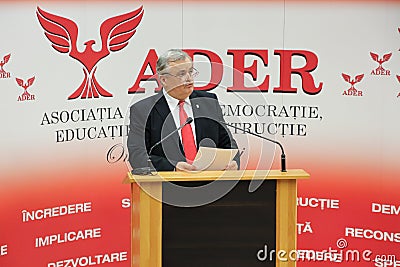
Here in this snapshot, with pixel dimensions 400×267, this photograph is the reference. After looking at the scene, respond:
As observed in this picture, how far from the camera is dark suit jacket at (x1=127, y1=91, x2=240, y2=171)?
431 cm

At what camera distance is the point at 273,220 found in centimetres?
390

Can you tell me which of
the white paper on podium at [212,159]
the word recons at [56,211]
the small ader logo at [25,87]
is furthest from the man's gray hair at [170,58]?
the word recons at [56,211]

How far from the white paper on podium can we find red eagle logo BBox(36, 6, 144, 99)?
174cm

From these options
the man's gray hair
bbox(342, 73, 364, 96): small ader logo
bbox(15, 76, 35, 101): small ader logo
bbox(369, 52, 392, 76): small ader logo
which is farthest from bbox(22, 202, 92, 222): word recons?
bbox(369, 52, 392, 76): small ader logo

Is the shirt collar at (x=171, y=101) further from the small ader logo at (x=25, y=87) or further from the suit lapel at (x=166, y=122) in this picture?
the small ader logo at (x=25, y=87)

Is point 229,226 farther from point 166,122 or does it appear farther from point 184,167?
point 166,122

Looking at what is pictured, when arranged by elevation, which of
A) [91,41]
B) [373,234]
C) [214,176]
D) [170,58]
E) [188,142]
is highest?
[91,41]

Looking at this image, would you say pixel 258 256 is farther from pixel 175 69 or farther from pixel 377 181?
pixel 377 181

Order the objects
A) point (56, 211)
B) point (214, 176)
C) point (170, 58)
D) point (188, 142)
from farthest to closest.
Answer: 1. point (56, 211)
2. point (188, 142)
3. point (170, 58)
4. point (214, 176)

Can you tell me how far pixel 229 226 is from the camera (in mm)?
3904

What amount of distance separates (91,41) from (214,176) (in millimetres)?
2039

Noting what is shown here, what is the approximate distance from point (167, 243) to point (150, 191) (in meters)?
0.28

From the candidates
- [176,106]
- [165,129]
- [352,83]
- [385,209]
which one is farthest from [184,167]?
[385,209]

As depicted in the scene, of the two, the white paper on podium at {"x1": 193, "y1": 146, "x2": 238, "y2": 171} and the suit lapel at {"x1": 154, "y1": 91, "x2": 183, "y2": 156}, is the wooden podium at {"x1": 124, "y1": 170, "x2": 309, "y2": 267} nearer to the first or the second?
the white paper on podium at {"x1": 193, "y1": 146, "x2": 238, "y2": 171}
